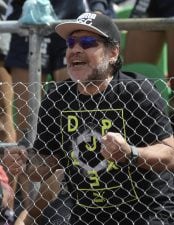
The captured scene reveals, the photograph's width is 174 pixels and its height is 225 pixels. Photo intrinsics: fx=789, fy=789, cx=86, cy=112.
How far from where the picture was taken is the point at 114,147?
12.8 ft

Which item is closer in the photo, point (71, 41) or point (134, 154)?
point (134, 154)

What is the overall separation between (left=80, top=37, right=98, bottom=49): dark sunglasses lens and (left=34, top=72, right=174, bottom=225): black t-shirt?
0.78ft

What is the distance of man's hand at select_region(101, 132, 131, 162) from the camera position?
12.8 feet

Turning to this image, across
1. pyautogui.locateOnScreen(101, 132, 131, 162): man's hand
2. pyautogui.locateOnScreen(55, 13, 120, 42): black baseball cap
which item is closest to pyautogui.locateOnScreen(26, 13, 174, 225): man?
pyautogui.locateOnScreen(55, 13, 120, 42): black baseball cap

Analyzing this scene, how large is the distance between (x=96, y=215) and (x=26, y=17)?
135cm

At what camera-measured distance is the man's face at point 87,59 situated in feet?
14.7

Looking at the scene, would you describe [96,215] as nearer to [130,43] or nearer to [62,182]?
[62,182]

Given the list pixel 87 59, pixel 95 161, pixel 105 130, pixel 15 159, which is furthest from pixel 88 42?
pixel 15 159

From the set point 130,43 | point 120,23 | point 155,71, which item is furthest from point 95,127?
point 130,43

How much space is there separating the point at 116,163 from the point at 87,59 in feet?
2.12

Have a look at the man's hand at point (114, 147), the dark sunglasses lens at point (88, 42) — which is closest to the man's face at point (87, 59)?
the dark sunglasses lens at point (88, 42)

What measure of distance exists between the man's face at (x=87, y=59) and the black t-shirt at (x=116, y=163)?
11 cm

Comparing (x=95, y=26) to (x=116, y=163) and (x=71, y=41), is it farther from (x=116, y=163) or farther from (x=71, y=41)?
(x=116, y=163)

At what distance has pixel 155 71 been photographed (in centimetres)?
544
